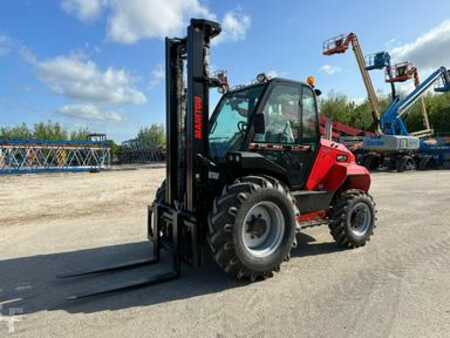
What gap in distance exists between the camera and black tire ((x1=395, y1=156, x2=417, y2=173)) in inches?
816

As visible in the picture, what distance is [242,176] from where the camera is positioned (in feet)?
14.1

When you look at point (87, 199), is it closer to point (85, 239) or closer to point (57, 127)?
point (85, 239)

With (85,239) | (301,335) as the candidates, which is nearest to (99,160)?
(85,239)

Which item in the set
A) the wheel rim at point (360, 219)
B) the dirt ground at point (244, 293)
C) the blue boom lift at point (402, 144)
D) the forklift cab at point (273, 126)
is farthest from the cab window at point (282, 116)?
the blue boom lift at point (402, 144)

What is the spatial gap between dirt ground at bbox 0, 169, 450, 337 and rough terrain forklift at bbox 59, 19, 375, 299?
331 millimetres

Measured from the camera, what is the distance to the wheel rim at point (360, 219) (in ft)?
17.3

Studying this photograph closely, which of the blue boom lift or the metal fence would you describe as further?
the metal fence

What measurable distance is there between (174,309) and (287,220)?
1.79 m

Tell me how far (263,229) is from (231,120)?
5.62ft

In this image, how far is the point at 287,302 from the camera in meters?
3.42

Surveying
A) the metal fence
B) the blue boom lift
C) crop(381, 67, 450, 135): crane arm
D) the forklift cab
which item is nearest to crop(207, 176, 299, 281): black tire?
the forklift cab

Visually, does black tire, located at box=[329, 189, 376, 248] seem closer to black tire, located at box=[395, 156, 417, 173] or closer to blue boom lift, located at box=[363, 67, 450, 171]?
blue boom lift, located at box=[363, 67, 450, 171]

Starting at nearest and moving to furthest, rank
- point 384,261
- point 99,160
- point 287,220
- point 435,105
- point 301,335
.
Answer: point 301,335 < point 287,220 < point 384,261 < point 99,160 < point 435,105

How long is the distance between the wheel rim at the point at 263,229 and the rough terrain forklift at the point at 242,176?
13mm
